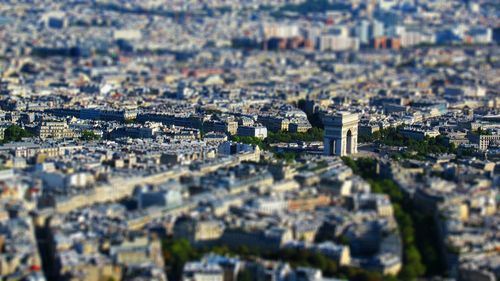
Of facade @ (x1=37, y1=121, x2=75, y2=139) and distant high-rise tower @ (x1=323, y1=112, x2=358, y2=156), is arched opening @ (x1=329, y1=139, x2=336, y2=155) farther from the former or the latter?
facade @ (x1=37, y1=121, x2=75, y2=139)

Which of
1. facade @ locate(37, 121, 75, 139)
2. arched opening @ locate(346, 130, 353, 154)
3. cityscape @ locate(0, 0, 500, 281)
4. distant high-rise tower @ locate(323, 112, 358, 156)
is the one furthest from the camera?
facade @ locate(37, 121, 75, 139)

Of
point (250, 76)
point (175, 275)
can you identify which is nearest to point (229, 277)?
point (175, 275)

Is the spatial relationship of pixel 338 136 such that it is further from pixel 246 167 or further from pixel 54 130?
pixel 54 130

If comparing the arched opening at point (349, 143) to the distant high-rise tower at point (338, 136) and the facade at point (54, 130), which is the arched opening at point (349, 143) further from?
the facade at point (54, 130)

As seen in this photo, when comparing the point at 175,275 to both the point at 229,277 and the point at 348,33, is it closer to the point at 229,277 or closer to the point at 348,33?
the point at 229,277

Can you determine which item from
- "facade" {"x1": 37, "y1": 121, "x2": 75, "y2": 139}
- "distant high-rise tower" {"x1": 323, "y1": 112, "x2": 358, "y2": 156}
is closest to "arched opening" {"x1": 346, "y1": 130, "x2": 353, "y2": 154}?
"distant high-rise tower" {"x1": 323, "y1": 112, "x2": 358, "y2": 156}

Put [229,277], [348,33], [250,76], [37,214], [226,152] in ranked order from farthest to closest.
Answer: [348,33] → [250,76] → [226,152] → [37,214] → [229,277]
